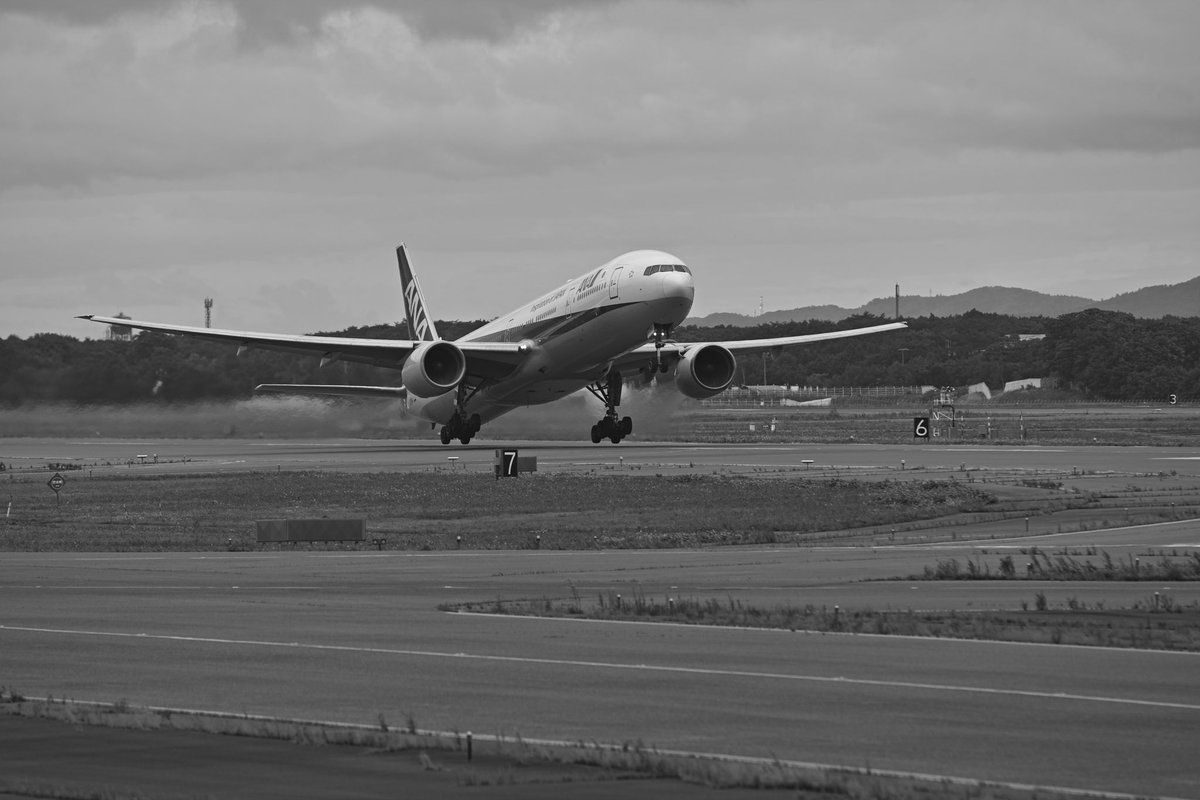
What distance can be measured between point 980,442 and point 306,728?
6292 centimetres

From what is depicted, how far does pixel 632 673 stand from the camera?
15188mm

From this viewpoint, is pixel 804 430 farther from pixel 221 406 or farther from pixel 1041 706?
pixel 1041 706

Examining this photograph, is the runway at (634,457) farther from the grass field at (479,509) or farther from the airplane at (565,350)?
the grass field at (479,509)

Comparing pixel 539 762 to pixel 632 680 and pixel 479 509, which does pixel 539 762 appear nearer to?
pixel 632 680

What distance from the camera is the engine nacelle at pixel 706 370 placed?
61.3 m

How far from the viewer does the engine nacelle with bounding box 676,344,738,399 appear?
61312 millimetres

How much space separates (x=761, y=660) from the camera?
1580cm

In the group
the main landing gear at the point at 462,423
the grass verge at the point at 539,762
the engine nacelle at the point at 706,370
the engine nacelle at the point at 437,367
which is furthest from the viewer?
the main landing gear at the point at 462,423

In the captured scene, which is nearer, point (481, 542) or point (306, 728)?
point (306, 728)

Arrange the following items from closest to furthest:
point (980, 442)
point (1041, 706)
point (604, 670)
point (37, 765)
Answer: point (37, 765)
point (1041, 706)
point (604, 670)
point (980, 442)

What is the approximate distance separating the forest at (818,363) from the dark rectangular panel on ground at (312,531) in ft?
140

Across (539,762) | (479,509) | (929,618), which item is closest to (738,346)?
(479,509)

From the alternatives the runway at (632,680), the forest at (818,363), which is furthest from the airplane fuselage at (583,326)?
the runway at (632,680)

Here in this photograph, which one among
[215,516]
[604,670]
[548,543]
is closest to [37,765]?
[604,670]
